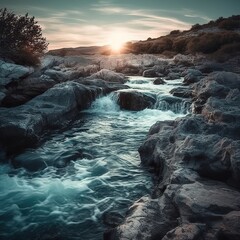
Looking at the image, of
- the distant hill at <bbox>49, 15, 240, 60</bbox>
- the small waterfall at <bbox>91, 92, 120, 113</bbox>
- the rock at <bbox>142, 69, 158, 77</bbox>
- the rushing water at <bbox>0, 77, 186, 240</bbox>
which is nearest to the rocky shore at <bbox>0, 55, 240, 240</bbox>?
the small waterfall at <bbox>91, 92, 120, 113</bbox>

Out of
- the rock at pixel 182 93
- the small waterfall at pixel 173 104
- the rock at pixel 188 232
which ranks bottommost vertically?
the rock at pixel 188 232

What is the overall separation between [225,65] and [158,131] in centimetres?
2445

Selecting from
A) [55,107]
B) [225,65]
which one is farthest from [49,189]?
[225,65]

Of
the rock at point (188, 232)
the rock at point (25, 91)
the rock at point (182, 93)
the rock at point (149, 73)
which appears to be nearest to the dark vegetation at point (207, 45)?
the rock at point (149, 73)

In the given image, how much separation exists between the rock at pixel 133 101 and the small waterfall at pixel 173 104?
516 millimetres

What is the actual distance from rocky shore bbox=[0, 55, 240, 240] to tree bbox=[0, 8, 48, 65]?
1.32 metres

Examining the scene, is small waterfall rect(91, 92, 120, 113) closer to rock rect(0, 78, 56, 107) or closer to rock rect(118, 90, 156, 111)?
rock rect(118, 90, 156, 111)

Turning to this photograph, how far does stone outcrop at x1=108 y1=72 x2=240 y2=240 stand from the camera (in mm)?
4950

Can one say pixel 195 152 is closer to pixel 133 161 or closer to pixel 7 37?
pixel 133 161

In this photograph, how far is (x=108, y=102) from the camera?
19.3 meters

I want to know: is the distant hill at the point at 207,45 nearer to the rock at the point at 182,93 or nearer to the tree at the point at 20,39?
the rock at the point at 182,93

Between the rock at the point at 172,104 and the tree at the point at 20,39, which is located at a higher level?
the tree at the point at 20,39

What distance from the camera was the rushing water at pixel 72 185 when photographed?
6.74m

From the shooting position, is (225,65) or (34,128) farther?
(225,65)
